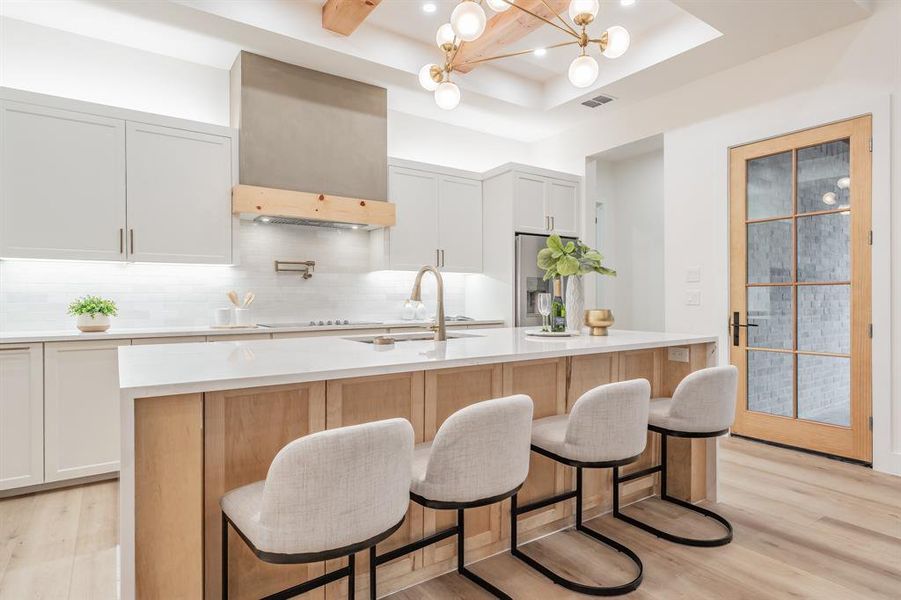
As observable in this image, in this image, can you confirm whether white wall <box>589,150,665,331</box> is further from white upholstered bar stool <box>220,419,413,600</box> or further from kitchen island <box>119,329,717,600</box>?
white upholstered bar stool <box>220,419,413,600</box>

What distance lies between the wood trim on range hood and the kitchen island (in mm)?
1774

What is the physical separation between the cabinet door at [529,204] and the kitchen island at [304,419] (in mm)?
2492

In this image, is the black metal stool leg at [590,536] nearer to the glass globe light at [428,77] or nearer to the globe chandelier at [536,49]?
the globe chandelier at [536,49]

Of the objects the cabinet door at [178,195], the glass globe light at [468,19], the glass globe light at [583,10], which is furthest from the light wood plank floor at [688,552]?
the glass globe light at [583,10]

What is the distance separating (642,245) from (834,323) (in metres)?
2.88

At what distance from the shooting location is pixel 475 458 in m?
1.52

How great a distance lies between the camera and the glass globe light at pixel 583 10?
2178mm

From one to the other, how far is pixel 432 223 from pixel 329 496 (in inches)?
152

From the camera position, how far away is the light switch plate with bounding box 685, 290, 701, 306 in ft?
14.1

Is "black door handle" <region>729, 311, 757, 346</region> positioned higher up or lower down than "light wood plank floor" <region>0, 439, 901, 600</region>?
higher up

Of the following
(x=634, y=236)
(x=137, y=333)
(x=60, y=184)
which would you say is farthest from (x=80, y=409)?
(x=634, y=236)

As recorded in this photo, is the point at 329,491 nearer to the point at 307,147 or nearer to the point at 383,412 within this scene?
the point at 383,412

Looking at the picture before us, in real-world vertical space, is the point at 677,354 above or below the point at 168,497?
above

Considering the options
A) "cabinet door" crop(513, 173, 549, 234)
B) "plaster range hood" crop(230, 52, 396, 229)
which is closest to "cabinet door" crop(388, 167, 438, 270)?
"plaster range hood" crop(230, 52, 396, 229)
